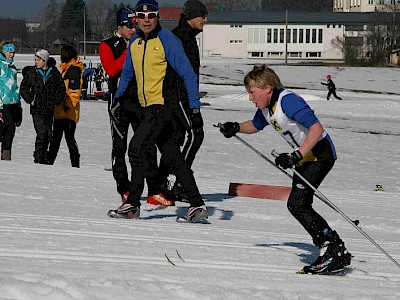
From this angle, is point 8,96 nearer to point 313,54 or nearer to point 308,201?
point 308,201

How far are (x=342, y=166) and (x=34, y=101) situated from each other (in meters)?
6.14

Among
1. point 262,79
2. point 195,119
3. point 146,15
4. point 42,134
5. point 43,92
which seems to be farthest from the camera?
point 42,134

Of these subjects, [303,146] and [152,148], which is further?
[152,148]

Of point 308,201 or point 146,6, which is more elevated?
point 146,6

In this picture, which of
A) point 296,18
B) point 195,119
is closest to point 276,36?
point 296,18

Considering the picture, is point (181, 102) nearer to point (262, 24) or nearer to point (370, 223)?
point (370, 223)

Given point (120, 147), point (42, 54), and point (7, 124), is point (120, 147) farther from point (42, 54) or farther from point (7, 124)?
point (7, 124)

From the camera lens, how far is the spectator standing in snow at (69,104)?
11.2 meters

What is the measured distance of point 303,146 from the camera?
17.6 ft

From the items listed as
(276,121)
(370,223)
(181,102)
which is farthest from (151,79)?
(370,223)

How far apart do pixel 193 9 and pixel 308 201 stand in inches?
119

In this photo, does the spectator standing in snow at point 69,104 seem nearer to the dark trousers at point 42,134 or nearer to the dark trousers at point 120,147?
the dark trousers at point 42,134


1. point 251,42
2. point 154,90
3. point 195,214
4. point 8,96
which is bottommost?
point 251,42

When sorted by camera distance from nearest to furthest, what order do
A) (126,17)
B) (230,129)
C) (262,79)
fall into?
(262,79)
(230,129)
(126,17)
